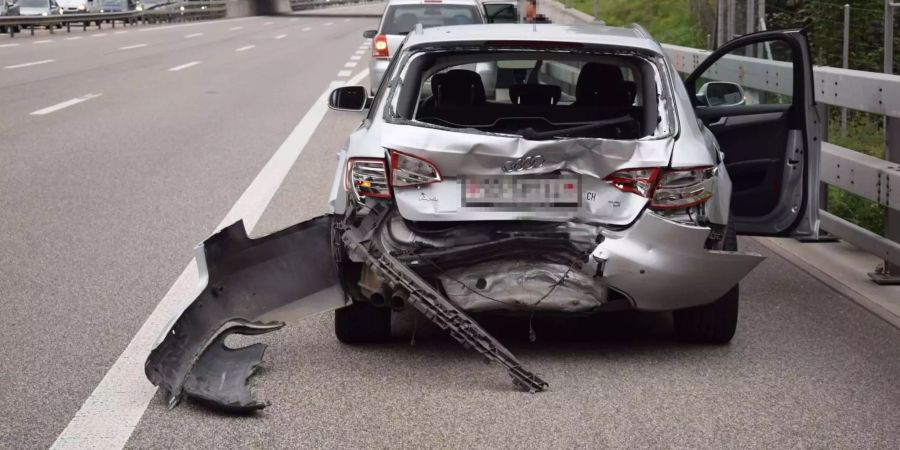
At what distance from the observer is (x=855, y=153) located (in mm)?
8172

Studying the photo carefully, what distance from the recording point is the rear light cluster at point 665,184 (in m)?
5.68

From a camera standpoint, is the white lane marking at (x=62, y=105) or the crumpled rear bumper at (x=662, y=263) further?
the white lane marking at (x=62, y=105)

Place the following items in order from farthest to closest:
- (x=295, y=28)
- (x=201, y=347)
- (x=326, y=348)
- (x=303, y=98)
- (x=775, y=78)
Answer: (x=295, y=28) < (x=303, y=98) < (x=775, y=78) < (x=326, y=348) < (x=201, y=347)

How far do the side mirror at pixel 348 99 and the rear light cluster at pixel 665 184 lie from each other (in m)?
2.49

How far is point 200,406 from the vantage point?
5.30m

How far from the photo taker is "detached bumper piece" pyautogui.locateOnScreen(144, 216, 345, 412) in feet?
18.5

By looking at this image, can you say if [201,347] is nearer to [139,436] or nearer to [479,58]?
[139,436]

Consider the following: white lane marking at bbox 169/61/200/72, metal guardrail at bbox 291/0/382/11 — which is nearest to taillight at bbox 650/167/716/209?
white lane marking at bbox 169/61/200/72

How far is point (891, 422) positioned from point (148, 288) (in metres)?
3.89

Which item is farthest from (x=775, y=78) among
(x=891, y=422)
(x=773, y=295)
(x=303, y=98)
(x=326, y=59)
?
(x=326, y=59)

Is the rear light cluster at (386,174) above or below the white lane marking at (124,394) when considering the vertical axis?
above

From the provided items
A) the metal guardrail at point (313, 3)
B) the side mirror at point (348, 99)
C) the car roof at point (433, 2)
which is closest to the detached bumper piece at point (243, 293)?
the side mirror at point (348, 99)

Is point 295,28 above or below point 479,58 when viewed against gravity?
below

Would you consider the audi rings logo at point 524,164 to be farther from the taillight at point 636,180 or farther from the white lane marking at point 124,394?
the white lane marking at point 124,394
